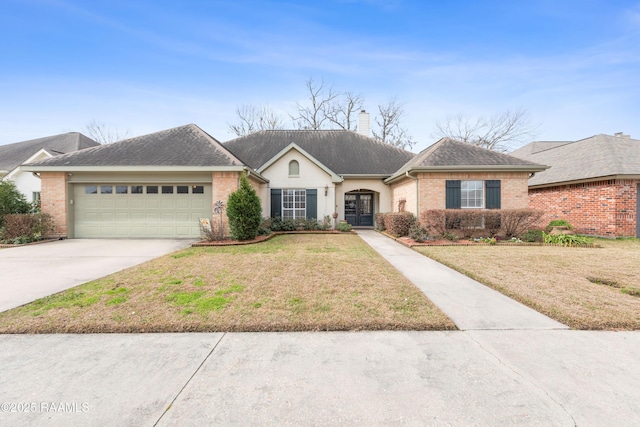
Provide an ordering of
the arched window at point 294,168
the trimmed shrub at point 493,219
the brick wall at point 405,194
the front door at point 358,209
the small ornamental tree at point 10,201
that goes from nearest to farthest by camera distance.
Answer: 1. the small ornamental tree at point 10,201
2. the trimmed shrub at point 493,219
3. the brick wall at point 405,194
4. the arched window at point 294,168
5. the front door at point 358,209

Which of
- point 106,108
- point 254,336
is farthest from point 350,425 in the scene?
point 106,108

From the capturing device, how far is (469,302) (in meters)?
4.35

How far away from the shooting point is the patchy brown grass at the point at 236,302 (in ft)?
11.3

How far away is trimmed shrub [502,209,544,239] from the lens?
10.9 m

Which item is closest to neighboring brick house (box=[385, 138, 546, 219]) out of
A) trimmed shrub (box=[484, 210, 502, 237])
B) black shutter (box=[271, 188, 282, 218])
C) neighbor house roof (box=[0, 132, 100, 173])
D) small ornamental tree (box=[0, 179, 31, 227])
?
trimmed shrub (box=[484, 210, 502, 237])

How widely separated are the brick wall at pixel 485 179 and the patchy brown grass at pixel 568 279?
12.0 feet

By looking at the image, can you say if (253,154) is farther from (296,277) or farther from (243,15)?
Answer: (296,277)

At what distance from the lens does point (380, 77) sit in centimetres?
1903

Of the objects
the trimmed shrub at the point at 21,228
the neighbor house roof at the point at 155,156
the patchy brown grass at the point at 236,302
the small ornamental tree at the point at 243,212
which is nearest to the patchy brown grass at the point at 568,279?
the patchy brown grass at the point at 236,302

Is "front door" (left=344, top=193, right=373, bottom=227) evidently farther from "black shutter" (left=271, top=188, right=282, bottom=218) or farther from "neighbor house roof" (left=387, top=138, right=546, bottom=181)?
"black shutter" (left=271, top=188, right=282, bottom=218)

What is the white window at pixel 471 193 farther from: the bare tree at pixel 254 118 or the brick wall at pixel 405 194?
the bare tree at pixel 254 118

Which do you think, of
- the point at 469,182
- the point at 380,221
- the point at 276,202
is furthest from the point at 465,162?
the point at 276,202

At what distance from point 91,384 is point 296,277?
3.60 meters

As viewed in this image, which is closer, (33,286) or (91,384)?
(91,384)
